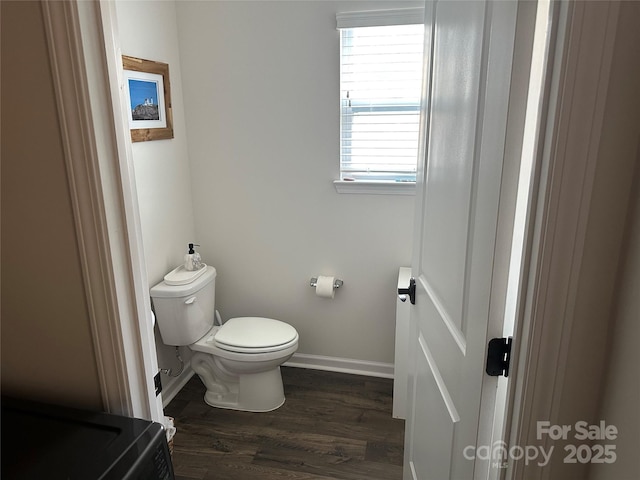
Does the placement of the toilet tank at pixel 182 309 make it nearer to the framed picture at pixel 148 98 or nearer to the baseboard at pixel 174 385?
the baseboard at pixel 174 385

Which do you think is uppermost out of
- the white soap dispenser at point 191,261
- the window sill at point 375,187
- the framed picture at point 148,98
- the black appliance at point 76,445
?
the framed picture at point 148,98

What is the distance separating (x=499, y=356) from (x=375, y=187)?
1.63 m

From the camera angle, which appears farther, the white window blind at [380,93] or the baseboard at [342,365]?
the baseboard at [342,365]

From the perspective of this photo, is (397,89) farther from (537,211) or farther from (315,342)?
(537,211)

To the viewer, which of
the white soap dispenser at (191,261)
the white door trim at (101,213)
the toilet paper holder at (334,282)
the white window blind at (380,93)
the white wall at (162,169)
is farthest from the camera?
the toilet paper holder at (334,282)

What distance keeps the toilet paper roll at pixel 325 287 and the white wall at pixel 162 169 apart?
82 cm

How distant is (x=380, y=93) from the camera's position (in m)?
2.42

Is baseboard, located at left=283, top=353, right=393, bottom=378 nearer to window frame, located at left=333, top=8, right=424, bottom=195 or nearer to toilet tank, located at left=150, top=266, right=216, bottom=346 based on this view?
toilet tank, located at left=150, top=266, right=216, bottom=346

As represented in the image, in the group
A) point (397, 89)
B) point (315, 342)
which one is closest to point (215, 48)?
point (397, 89)

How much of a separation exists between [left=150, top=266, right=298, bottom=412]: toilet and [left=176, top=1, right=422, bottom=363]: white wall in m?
0.29

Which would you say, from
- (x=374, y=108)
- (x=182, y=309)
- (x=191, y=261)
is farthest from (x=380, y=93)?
(x=182, y=309)

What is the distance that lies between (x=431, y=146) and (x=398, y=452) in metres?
1.52

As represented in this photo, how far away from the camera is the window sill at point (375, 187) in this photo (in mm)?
2463

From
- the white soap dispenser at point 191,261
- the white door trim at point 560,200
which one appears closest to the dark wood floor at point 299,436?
the white soap dispenser at point 191,261
